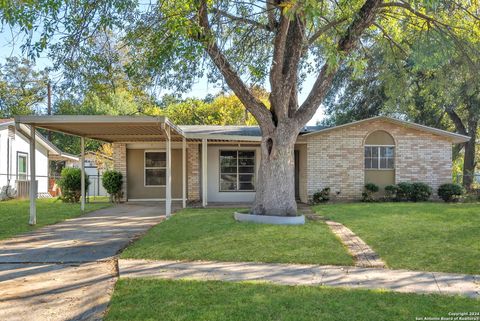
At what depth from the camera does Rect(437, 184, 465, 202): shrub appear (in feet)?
49.0

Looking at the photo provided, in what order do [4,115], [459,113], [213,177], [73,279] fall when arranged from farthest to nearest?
[4,115]
[459,113]
[213,177]
[73,279]

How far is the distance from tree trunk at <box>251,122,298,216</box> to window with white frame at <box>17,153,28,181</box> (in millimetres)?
14263

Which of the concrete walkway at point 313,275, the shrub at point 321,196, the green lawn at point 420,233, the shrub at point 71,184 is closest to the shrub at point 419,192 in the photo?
the green lawn at point 420,233

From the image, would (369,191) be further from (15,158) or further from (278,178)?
(15,158)

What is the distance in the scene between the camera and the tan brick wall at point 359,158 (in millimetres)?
15297

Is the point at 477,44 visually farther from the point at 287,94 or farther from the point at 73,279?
the point at 73,279

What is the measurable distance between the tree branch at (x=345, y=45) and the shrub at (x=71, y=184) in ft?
32.0

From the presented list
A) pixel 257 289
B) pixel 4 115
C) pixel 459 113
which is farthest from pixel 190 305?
pixel 4 115

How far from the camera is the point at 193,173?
53.4 ft

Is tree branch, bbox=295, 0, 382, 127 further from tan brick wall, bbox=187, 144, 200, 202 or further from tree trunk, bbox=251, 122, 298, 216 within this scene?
tan brick wall, bbox=187, 144, 200, 202

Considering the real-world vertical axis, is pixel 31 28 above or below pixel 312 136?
above

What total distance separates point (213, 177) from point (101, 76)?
793 centimetres

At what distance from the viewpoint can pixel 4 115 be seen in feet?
105

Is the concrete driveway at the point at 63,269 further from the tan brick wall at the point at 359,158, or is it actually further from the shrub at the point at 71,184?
the tan brick wall at the point at 359,158
